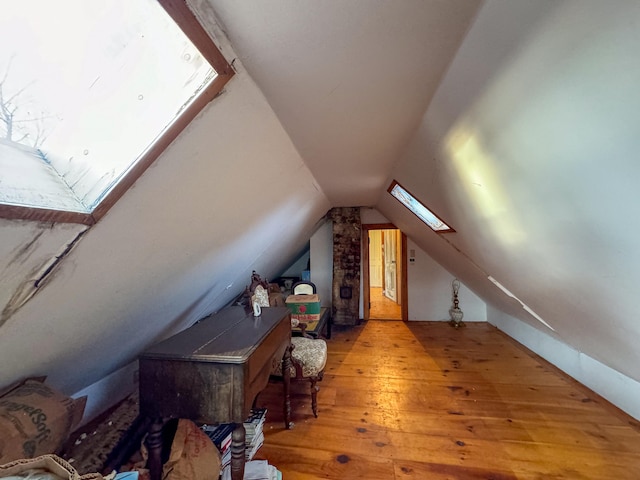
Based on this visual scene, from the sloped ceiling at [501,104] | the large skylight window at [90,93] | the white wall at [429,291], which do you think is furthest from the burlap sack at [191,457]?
the white wall at [429,291]

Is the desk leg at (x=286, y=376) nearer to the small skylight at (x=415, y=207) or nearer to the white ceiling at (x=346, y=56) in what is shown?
the white ceiling at (x=346, y=56)

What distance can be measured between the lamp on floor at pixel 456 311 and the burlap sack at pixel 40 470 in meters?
4.58

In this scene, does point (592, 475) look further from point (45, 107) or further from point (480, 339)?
point (45, 107)

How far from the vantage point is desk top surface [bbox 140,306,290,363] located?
123cm

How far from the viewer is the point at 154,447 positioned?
129cm

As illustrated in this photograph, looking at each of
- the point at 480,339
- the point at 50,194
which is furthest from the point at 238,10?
the point at 480,339

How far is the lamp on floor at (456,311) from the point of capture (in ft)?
14.1

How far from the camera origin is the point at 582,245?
1.12 meters

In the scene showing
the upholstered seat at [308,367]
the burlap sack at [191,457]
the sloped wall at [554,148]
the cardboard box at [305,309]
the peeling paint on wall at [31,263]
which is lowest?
the burlap sack at [191,457]

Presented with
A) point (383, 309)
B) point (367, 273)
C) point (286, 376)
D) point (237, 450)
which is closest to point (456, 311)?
point (383, 309)

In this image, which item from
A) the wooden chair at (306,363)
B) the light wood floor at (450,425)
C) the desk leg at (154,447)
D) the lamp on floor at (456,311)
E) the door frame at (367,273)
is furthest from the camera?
the door frame at (367,273)

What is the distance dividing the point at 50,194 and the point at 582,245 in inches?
73.7

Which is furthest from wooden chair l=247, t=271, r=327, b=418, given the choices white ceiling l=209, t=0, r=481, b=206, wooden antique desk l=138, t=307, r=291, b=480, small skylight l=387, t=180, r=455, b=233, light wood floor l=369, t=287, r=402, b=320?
light wood floor l=369, t=287, r=402, b=320

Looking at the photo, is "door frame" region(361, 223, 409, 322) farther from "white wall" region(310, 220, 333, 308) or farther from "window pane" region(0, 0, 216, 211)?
"window pane" region(0, 0, 216, 211)
